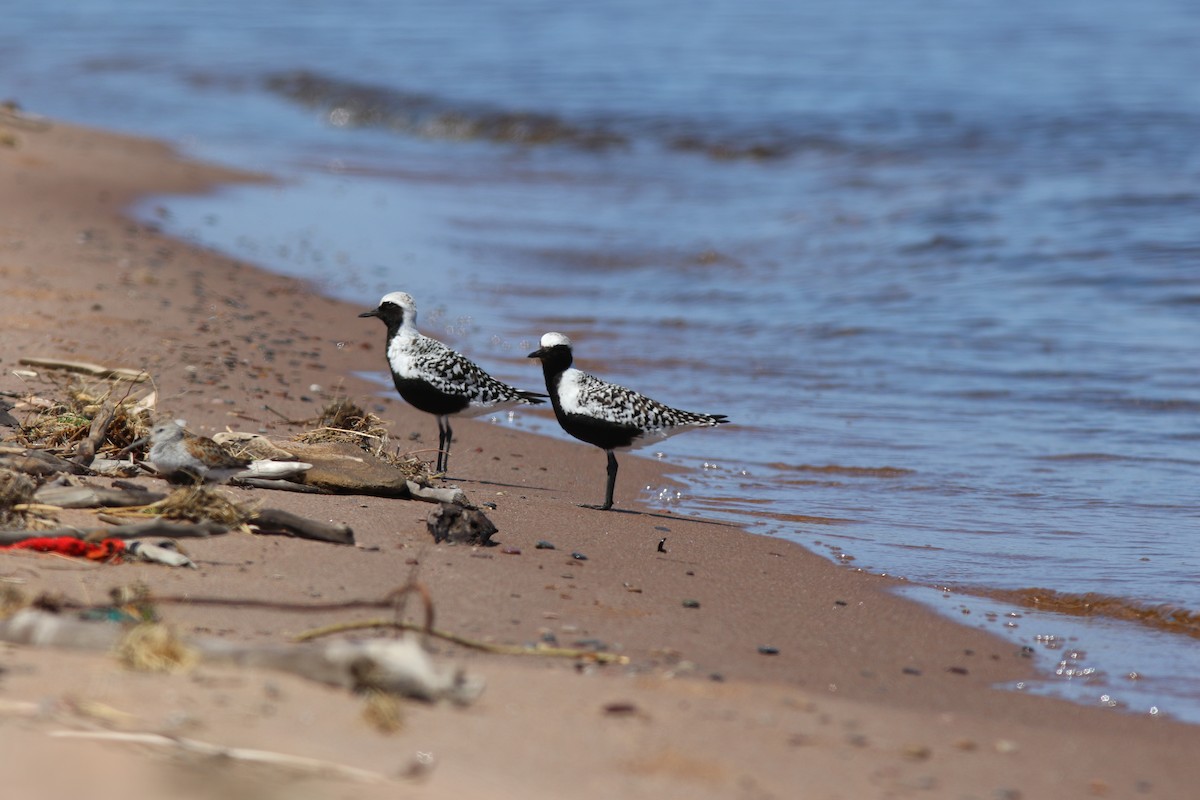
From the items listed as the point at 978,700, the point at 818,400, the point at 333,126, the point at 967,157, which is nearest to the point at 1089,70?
the point at 967,157

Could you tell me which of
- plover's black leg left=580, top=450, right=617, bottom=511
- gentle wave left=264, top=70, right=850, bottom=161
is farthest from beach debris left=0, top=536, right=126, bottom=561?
gentle wave left=264, top=70, right=850, bottom=161

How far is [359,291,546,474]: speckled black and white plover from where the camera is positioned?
7.98m

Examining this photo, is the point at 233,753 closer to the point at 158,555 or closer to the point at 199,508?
the point at 158,555

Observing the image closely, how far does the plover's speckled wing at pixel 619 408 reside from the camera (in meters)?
7.48

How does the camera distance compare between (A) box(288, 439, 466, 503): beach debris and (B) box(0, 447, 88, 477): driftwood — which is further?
(A) box(288, 439, 466, 503): beach debris

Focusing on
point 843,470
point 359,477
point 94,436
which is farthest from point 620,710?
point 843,470

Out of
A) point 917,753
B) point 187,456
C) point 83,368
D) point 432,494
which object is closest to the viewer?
point 917,753

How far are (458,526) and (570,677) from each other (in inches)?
64.5

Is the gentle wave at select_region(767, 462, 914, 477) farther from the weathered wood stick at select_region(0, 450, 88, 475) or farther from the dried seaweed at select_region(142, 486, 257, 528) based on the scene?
the weathered wood stick at select_region(0, 450, 88, 475)

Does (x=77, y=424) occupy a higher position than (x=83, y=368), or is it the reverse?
(x=83, y=368)

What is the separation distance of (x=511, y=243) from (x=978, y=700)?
11735mm

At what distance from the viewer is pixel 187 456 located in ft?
20.1

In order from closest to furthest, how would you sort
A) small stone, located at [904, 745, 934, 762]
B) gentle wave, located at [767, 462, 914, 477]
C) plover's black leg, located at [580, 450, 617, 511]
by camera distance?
small stone, located at [904, 745, 934, 762]
plover's black leg, located at [580, 450, 617, 511]
gentle wave, located at [767, 462, 914, 477]

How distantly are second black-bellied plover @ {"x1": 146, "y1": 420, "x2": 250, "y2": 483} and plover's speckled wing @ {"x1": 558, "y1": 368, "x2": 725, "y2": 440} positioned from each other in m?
1.97
